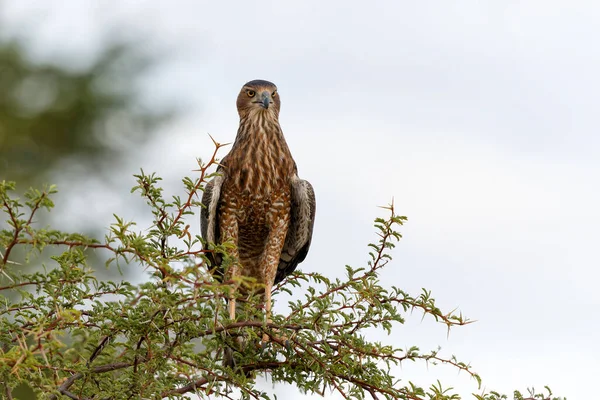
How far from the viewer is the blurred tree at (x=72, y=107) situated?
18.6 metres

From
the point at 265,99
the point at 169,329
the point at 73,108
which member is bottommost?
the point at 169,329

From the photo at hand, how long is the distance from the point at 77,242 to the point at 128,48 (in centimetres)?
1697

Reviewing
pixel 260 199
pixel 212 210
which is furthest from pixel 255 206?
pixel 212 210

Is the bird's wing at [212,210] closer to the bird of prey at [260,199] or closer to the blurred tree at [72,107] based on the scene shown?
the bird of prey at [260,199]

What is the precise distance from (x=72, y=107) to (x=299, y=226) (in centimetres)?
1488

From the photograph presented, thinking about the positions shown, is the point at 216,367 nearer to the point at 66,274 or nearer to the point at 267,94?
the point at 66,274

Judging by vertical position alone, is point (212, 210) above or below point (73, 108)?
below

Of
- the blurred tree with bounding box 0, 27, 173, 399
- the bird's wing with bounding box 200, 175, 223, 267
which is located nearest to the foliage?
the bird's wing with bounding box 200, 175, 223, 267

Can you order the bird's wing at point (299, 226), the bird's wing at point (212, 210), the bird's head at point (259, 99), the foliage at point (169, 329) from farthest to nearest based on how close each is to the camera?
the bird's head at point (259, 99), the bird's wing at point (299, 226), the bird's wing at point (212, 210), the foliage at point (169, 329)

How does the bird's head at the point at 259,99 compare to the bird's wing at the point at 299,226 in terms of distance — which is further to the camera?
the bird's head at the point at 259,99

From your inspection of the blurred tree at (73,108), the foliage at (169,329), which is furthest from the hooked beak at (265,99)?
the blurred tree at (73,108)

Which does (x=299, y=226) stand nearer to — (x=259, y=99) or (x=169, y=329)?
(x=259, y=99)

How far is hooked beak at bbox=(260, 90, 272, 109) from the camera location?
536cm

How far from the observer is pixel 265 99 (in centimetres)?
538
